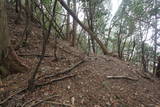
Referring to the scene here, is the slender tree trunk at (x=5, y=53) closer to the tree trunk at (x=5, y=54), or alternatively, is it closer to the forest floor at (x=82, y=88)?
the tree trunk at (x=5, y=54)

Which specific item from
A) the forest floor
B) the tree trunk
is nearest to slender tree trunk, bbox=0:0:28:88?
the tree trunk

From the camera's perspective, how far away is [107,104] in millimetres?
2699

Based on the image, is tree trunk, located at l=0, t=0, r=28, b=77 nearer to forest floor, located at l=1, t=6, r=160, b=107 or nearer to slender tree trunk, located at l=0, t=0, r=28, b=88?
Answer: slender tree trunk, located at l=0, t=0, r=28, b=88

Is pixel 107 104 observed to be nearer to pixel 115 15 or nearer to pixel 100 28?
pixel 115 15

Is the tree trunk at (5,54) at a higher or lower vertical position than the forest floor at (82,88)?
higher

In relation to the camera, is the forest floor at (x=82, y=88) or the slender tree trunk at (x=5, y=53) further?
the slender tree trunk at (x=5, y=53)

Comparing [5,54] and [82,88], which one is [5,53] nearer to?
[5,54]

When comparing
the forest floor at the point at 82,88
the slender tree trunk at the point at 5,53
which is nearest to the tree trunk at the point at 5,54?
the slender tree trunk at the point at 5,53

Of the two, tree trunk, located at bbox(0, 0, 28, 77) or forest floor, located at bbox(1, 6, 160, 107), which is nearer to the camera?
forest floor, located at bbox(1, 6, 160, 107)

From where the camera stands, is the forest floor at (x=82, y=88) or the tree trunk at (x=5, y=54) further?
the tree trunk at (x=5, y=54)

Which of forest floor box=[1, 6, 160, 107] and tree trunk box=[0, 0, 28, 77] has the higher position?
tree trunk box=[0, 0, 28, 77]

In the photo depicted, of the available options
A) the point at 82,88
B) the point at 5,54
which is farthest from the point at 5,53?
the point at 82,88

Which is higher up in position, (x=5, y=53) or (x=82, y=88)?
(x=5, y=53)

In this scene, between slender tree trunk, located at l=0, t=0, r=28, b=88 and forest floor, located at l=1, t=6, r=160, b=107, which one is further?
slender tree trunk, located at l=0, t=0, r=28, b=88
